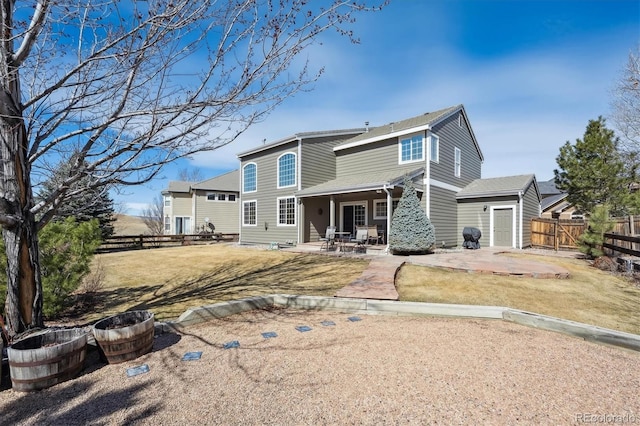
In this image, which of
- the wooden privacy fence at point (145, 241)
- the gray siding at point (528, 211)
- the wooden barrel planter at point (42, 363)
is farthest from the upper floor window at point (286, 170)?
the wooden barrel planter at point (42, 363)

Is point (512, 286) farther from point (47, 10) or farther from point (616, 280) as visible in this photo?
point (47, 10)

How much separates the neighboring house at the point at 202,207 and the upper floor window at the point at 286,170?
1334 cm

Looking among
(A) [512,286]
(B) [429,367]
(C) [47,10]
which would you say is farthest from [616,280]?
(C) [47,10]

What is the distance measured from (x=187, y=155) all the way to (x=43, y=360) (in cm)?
280

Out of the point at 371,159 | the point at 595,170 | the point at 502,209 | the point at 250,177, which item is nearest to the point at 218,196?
the point at 250,177

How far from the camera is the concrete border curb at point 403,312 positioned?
4.06m

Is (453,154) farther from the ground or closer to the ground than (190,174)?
closer to the ground

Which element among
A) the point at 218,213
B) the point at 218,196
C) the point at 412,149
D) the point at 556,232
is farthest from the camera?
the point at 218,196

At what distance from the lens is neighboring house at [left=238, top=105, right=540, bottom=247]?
14508mm

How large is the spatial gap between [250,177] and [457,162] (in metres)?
12.4

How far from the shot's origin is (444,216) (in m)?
15.4

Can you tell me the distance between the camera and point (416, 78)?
1342cm

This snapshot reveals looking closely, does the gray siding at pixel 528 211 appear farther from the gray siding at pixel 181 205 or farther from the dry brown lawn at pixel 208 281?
the gray siding at pixel 181 205

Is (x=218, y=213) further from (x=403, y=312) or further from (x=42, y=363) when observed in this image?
(x=42, y=363)
